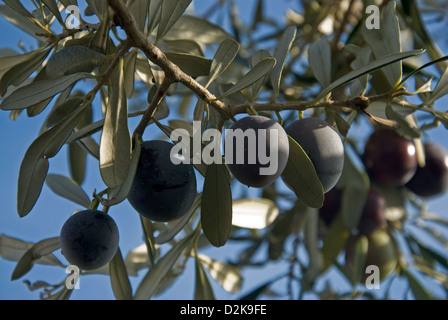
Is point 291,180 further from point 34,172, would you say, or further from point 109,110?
point 34,172

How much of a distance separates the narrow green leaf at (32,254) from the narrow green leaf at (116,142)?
1.20 feet

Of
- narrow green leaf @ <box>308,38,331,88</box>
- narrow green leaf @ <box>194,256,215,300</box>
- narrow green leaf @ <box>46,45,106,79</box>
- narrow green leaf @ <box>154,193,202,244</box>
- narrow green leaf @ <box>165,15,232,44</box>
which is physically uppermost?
narrow green leaf @ <box>165,15,232,44</box>

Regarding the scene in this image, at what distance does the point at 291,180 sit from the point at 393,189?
4.08 feet

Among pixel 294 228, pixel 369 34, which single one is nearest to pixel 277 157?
pixel 369 34

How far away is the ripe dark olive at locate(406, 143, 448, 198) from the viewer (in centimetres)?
185

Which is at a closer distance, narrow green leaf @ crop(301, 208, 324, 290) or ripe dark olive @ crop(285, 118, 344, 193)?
ripe dark olive @ crop(285, 118, 344, 193)

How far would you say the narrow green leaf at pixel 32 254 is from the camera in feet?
3.61

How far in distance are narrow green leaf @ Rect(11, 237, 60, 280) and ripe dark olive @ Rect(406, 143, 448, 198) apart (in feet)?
4.19

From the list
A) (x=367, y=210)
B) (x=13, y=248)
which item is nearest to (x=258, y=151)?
(x=13, y=248)

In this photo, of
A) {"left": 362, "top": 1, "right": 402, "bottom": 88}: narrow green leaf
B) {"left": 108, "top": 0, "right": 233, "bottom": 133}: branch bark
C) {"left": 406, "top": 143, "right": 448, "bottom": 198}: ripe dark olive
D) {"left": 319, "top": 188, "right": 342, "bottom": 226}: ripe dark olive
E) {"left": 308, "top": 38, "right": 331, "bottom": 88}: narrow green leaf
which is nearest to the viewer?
{"left": 108, "top": 0, "right": 233, "bottom": 133}: branch bark

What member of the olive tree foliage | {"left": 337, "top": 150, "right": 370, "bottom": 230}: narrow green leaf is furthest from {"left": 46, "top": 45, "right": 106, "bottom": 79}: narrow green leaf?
{"left": 337, "top": 150, "right": 370, "bottom": 230}: narrow green leaf

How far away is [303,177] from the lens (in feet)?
3.02

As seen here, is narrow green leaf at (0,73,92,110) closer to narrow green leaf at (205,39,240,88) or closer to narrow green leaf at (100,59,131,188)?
narrow green leaf at (100,59,131,188)

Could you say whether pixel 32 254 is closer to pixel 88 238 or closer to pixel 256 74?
pixel 88 238
